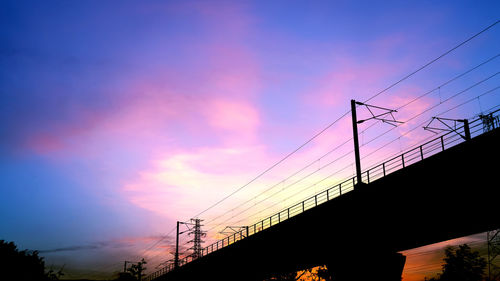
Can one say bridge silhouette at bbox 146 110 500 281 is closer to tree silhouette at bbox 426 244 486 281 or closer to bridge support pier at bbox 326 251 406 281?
bridge support pier at bbox 326 251 406 281

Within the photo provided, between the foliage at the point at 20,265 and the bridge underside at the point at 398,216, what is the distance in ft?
120

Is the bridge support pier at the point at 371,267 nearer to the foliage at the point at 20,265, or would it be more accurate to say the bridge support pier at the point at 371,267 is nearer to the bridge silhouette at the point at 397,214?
the bridge silhouette at the point at 397,214

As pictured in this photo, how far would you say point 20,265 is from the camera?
50.5m

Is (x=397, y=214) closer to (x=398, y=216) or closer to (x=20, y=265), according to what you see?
(x=398, y=216)

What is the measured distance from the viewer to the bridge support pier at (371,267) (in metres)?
23.8

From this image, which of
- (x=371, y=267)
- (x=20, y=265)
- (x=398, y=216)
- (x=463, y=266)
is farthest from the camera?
(x=463, y=266)

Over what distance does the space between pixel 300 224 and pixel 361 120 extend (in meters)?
10.5

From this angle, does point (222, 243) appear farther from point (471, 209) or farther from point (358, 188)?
point (471, 209)

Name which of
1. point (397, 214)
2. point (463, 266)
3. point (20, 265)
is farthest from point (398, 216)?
point (463, 266)

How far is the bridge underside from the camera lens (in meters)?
19.5

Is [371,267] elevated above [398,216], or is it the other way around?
[398,216]

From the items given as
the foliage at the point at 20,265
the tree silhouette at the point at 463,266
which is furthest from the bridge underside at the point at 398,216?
the tree silhouette at the point at 463,266

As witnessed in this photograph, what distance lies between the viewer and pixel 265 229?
3609 cm

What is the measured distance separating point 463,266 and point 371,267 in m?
109
